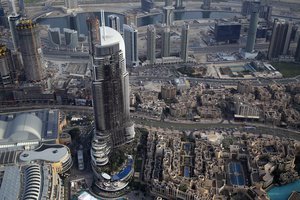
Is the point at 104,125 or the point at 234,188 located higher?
the point at 104,125

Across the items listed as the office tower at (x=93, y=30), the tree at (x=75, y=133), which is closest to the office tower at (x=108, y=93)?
the office tower at (x=93, y=30)

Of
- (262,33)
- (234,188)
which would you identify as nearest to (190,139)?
(234,188)

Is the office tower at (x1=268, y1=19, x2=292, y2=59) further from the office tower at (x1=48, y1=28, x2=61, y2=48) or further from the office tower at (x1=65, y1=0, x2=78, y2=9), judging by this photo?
the office tower at (x1=65, y1=0, x2=78, y2=9)

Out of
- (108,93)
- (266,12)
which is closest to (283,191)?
(108,93)

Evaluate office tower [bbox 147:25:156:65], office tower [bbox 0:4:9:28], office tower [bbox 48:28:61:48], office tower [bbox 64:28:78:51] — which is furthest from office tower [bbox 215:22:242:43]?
office tower [bbox 0:4:9:28]

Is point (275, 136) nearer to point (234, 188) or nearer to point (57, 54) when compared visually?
point (234, 188)

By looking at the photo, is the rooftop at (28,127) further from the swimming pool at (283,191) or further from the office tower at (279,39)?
the office tower at (279,39)
